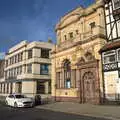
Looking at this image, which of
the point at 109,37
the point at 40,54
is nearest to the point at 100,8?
the point at 109,37

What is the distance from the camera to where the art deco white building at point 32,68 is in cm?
3894

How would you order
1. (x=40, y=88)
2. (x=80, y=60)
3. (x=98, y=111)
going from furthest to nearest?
(x=40, y=88) < (x=80, y=60) < (x=98, y=111)

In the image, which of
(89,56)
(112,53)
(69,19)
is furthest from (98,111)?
(69,19)

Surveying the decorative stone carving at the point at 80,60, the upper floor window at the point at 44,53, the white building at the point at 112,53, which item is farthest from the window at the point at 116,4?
the upper floor window at the point at 44,53

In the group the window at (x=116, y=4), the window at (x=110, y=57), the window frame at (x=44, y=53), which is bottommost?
the window at (x=110, y=57)

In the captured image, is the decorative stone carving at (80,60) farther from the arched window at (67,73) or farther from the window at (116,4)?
the window at (116,4)

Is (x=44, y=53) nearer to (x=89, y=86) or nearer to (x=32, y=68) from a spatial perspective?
(x=32, y=68)

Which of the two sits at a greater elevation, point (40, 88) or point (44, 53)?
point (44, 53)

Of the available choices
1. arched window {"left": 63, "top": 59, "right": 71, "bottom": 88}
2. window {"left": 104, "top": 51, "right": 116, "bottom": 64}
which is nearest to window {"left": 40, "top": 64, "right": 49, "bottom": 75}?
arched window {"left": 63, "top": 59, "right": 71, "bottom": 88}

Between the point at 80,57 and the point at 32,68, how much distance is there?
15086 mm

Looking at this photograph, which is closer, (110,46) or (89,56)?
(110,46)

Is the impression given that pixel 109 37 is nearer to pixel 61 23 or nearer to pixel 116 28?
pixel 116 28

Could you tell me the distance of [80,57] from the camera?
86.4 ft

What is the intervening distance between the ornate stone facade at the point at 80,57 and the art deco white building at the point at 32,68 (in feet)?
28.5
